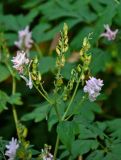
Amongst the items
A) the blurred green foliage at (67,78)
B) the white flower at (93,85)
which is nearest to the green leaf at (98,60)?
the blurred green foliage at (67,78)

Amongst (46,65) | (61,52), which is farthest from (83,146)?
(46,65)

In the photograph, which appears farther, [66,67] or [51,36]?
[51,36]

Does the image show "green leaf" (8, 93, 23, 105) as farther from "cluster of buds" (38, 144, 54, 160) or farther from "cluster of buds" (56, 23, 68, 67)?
"cluster of buds" (56, 23, 68, 67)

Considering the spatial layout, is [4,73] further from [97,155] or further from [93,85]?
[93,85]

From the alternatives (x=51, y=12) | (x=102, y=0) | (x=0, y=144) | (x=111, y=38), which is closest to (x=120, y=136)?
(x=0, y=144)

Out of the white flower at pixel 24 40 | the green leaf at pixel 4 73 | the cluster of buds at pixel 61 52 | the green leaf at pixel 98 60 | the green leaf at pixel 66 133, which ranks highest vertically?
the white flower at pixel 24 40

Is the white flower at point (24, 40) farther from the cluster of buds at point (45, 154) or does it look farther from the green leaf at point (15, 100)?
the cluster of buds at point (45, 154)

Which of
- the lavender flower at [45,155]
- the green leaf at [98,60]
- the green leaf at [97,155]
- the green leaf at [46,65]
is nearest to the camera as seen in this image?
the lavender flower at [45,155]

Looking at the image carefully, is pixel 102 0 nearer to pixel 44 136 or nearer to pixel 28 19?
pixel 28 19
